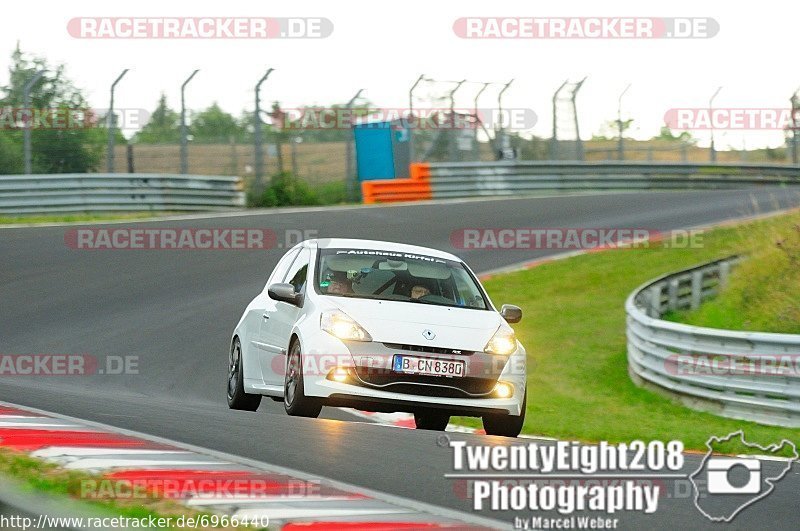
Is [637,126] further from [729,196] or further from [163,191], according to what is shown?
[163,191]

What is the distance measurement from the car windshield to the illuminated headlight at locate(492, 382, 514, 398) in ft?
2.91

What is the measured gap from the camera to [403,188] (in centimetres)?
3017

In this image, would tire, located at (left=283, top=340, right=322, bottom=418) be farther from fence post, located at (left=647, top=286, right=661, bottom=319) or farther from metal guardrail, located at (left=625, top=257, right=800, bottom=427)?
fence post, located at (left=647, top=286, right=661, bottom=319)

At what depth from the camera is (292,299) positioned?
9398 mm

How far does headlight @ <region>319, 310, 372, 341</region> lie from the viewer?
874cm

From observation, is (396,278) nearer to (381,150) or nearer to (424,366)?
(424,366)

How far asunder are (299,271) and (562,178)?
23.5 metres

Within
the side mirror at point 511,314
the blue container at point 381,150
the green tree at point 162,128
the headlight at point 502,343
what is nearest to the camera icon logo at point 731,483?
the headlight at point 502,343

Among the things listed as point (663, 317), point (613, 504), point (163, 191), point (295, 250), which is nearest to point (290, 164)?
point (163, 191)

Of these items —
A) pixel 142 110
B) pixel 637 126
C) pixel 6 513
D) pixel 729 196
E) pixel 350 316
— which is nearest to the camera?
pixel 6 513

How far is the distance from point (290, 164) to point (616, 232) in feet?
26.4

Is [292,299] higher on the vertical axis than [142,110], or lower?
lower

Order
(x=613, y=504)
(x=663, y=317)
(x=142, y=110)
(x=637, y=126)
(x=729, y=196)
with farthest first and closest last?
(x=637, y=126) → (x=729, y=196) → (x=142, y=110) → (x=663, y=317) → (x=613, y=504)

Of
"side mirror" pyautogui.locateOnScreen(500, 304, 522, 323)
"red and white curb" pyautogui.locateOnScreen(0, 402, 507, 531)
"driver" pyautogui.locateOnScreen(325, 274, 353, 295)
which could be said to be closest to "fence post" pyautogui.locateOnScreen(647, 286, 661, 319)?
"side mirror" pyautogui.locateOnScreen(500, 304, 522, 323)
